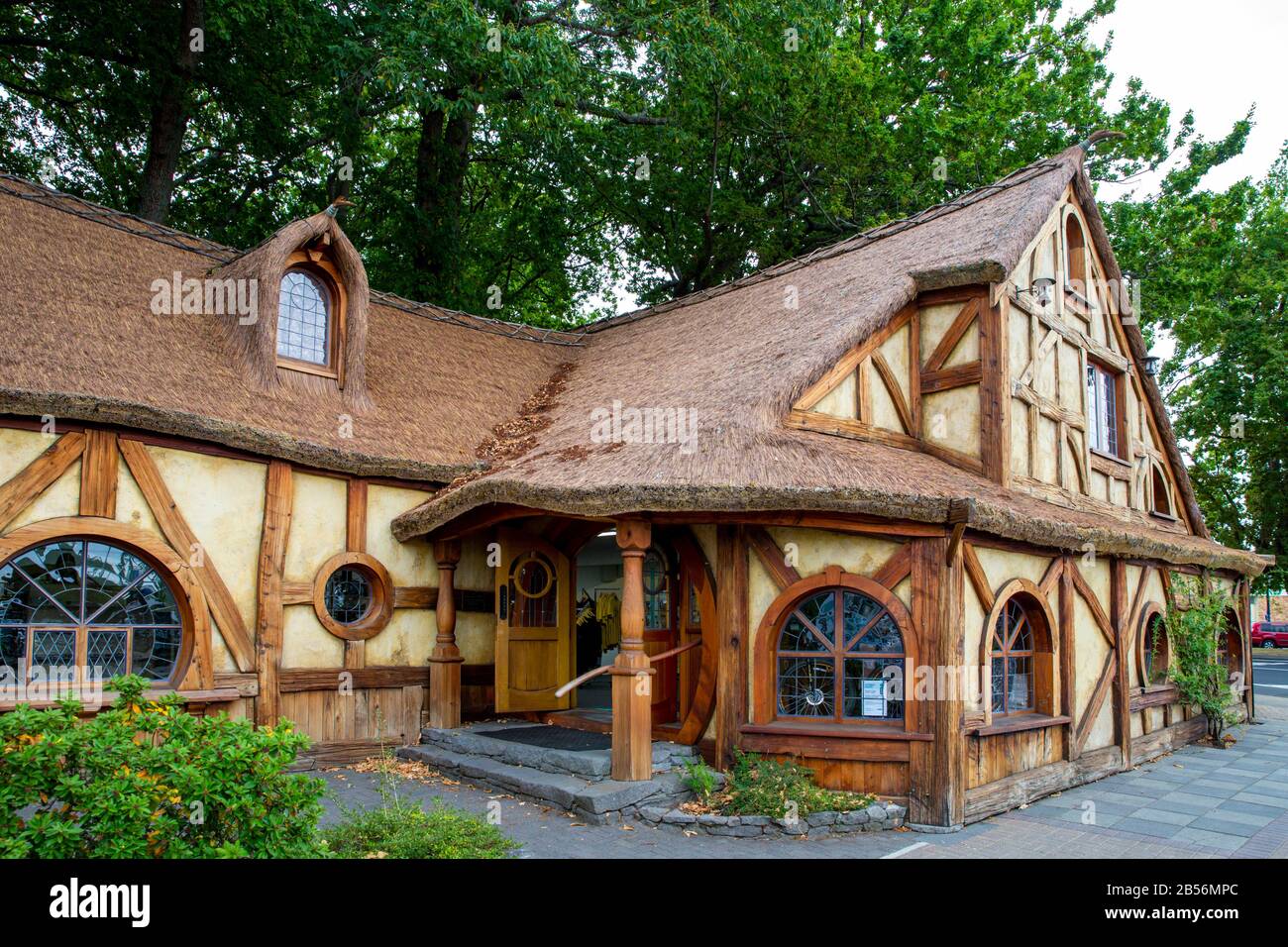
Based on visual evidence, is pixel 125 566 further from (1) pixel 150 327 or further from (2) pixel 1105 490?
(2) pixel 1105 490

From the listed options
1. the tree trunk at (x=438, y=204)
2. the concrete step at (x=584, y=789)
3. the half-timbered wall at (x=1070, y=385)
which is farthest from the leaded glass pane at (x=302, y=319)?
the tree trunk at (x=438, y=204)

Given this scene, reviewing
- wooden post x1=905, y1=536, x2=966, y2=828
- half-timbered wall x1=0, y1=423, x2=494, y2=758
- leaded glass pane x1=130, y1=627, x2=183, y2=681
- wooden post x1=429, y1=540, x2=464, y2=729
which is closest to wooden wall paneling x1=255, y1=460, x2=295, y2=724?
half-timbered wall x1=0, y1=423, x2=494, y2=758

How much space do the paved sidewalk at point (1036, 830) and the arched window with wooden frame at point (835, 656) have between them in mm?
1107

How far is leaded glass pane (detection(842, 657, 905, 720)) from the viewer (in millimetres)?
8297

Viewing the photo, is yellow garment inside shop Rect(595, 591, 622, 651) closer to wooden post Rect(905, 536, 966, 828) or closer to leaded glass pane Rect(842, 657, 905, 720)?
leaded glass pane Rect(842, 657, 905, 720)

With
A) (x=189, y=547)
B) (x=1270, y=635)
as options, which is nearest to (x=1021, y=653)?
(x=189, y=547)

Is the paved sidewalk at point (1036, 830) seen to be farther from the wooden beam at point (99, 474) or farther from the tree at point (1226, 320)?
the tree at point (1226, 320)

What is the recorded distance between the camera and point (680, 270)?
23500 millimetres

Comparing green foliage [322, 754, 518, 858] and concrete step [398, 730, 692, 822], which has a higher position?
green foliage [322, 754, 518, 858]

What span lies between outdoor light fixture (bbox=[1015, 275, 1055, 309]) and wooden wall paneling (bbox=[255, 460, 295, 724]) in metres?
8.32

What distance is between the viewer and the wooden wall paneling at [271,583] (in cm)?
926

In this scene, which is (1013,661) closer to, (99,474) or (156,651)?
(156,651)

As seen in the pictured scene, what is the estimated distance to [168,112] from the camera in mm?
16359
